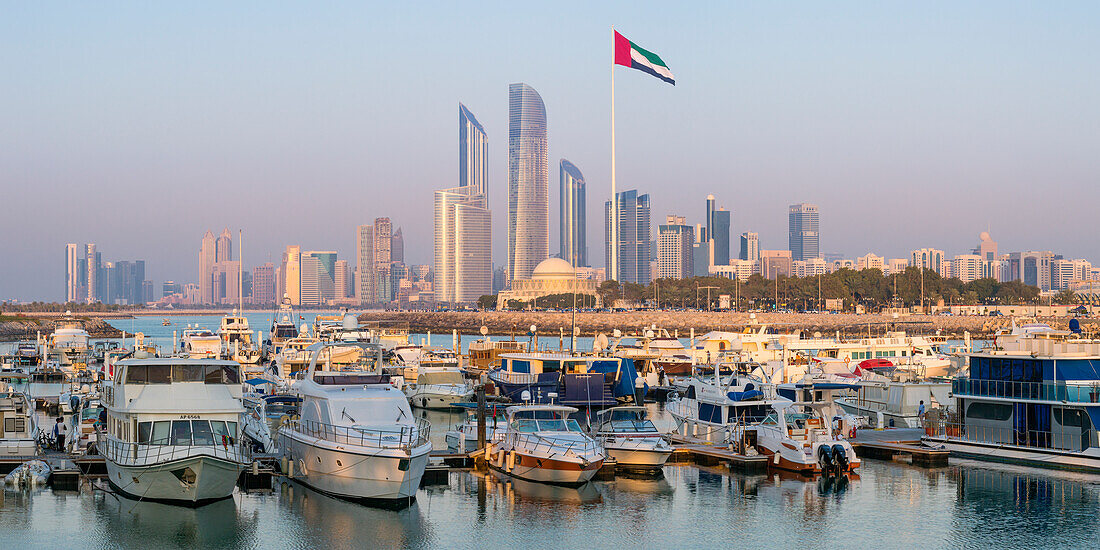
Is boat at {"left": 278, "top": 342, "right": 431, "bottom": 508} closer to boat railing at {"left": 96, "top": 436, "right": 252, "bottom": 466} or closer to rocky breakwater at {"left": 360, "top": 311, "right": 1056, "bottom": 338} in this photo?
boat railing at {"left": 96, "top": 436, "right": 252, "bottom": 466}

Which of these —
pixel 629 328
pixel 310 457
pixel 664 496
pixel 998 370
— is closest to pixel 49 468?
pixel 310 457

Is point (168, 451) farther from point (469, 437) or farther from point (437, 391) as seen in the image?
point (437, 391)

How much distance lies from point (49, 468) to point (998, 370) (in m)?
28.6

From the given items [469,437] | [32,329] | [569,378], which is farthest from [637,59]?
[32,329]

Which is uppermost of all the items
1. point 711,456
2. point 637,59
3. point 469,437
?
point 637,59

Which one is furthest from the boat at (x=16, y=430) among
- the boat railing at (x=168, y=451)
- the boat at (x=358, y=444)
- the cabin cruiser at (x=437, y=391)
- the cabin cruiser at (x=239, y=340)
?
the cabin cruiser at (x=239, y=340)

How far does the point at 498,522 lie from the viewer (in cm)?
2759

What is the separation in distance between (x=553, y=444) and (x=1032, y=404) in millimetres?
15300

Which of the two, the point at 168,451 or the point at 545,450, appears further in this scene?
the point at 545,450

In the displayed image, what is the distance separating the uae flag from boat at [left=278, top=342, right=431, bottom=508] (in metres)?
41.8

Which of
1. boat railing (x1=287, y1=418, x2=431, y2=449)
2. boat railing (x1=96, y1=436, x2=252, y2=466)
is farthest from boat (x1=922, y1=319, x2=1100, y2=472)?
boat railing (x1=96, y1=436, x2=252, y2=466)

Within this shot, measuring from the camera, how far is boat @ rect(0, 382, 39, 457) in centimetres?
3316

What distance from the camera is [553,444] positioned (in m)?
31.3

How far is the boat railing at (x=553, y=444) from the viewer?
102 ft
